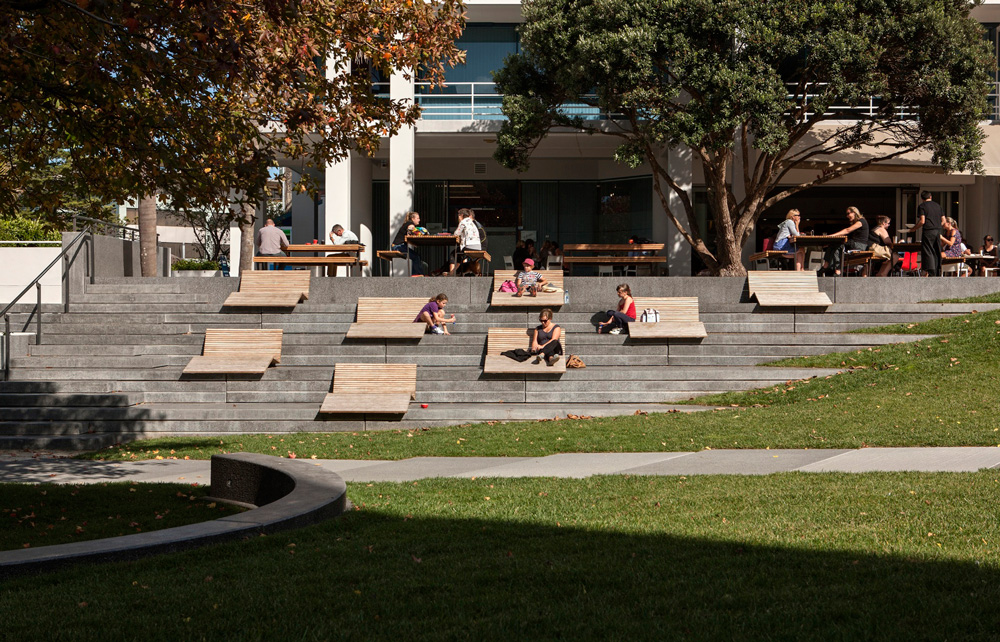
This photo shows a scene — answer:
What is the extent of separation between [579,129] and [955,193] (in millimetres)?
12245

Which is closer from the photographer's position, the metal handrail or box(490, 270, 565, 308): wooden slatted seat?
the metal handrail

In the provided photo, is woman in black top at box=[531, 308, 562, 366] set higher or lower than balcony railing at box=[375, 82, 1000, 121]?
lower

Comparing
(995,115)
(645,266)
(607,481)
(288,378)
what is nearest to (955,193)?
(995,115)

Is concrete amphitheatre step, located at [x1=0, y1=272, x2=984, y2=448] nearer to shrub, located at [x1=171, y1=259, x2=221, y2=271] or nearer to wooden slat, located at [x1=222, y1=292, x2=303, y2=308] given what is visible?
wooden slat, located at [x1=222, y1=292, x2=303, y2=308]

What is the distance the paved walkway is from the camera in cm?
915

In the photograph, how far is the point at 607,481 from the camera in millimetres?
8625

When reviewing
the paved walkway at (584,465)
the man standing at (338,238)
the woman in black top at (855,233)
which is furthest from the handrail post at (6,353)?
the woman in black top at (855,233)

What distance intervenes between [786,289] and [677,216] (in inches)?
286

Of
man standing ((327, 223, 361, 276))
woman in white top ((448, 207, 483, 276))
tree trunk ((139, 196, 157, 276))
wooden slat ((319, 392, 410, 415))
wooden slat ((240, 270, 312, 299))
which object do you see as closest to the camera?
wooden slat ((319, 392, 410, 415))

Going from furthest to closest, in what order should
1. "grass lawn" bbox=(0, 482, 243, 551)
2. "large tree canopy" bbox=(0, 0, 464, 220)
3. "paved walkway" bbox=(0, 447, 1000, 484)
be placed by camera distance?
"paved walkway" bbox=(0, 447, 1000, 484)
"large tree canopy" bbox=(0, 0, 464, 220)
"grass lawn" bbox=(0, 482, 243, 551)

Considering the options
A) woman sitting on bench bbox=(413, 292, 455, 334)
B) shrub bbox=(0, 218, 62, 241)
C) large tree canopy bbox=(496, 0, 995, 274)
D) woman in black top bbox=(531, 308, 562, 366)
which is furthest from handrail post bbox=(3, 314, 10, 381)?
large tree canopy bbox=(496, 0, 995, 274)

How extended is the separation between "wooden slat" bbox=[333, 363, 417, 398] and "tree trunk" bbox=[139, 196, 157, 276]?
27.3ft

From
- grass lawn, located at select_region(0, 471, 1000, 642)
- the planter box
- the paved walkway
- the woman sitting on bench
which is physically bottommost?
the paved walkway

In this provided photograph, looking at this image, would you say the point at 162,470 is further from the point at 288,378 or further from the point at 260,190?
the point at 288,378
